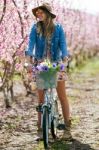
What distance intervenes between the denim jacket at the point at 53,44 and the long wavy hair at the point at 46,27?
0.06 m

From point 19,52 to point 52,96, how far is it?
5.21 meters

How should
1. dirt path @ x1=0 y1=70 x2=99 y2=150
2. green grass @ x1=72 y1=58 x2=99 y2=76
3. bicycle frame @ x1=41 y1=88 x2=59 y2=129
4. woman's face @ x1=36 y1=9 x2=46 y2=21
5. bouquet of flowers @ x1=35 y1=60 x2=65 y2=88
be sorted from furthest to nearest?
green grass @ x1=72 y1=58 x2=99 y2=76 < dirt path @ x1=0 y1=70 x2=99 y2=150 < woman's face @ x1=36 y1=9 x2=46 y2=21 < bicycle frame @ x1=41 y1=88 x2=59 y2=129 < bouquet of flowers @ x1=35 y1=60 x2=65 y2=88

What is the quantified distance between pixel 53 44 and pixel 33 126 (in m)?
2.84

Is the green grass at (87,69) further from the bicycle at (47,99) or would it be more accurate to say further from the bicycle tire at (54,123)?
the bicycle at (47,99)

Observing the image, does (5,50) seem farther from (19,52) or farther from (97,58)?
(97,58)

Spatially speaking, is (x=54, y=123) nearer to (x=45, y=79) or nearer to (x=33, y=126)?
(x=45, y=79)

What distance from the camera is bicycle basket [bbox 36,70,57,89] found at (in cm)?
859

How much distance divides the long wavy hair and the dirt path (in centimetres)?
184

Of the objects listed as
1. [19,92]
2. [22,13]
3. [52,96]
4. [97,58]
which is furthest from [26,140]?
[97,58]

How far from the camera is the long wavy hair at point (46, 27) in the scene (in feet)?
30.1

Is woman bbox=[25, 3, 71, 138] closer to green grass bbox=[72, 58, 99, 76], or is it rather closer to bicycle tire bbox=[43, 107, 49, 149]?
bicycle tire bbox=[43, 107, 49, 149]

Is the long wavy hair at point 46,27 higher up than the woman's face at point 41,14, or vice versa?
the woman's face at point 41,14

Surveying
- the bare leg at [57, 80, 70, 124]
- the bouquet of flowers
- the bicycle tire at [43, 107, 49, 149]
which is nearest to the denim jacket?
the bare leg at [57, 80, 70, 124]

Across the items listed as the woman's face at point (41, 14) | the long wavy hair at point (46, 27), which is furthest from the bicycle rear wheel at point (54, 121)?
the woman's face at point (41, 14)
